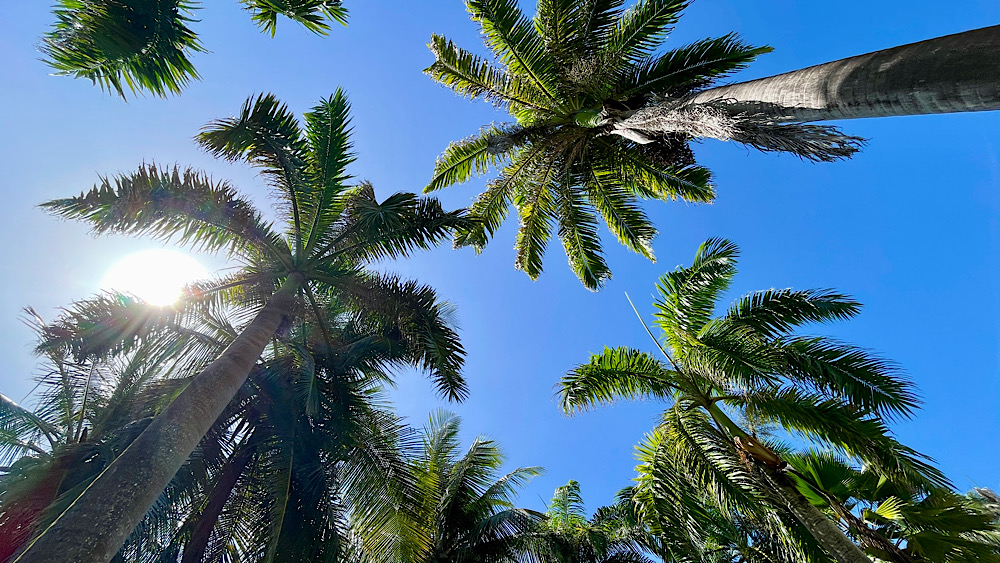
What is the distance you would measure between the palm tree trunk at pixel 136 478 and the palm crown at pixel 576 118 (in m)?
6.39

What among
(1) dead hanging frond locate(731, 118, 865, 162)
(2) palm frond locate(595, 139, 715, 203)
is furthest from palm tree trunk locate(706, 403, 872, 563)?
(2) palm frond locate(595, 139, 715, 203)

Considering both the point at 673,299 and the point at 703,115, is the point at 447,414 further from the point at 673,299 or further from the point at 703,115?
the point at 703,115

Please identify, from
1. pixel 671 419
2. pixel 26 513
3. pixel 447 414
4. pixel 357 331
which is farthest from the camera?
pixel 447 414

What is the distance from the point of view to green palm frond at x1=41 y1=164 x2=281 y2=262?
291 inches

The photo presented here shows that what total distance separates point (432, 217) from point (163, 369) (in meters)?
6.59

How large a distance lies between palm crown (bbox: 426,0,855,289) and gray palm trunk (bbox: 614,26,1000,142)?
9.07 feet

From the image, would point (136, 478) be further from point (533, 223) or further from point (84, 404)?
point (533, 223)

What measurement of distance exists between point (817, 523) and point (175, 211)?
1143 cm

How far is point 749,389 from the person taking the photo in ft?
25.9

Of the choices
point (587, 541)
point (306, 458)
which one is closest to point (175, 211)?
point (306, 458)

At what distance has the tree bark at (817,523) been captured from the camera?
6484mm

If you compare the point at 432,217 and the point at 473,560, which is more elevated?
the point at 432,217

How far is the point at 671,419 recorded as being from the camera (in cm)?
841

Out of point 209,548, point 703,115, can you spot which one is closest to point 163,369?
point 209,548
